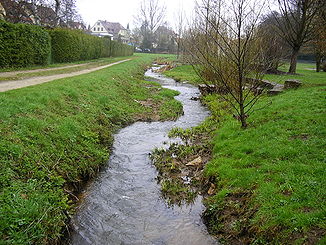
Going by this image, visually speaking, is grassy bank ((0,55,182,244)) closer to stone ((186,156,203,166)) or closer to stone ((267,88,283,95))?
stone ((186,156,203,166))

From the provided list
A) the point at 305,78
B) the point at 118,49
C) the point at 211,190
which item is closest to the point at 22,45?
the point at 211,190

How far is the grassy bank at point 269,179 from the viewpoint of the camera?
3.59 metres

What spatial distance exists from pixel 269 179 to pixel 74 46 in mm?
20948

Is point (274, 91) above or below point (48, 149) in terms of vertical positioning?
above

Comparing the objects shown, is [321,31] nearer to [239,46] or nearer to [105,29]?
[239,46]

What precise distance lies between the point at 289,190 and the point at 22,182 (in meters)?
4.32

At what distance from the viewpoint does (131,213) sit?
4.75m

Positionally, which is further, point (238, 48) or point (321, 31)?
point (321, 31)

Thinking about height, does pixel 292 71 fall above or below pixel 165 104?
above

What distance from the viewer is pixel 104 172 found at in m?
6.21

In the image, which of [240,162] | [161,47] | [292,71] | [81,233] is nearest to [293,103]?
[240,162]

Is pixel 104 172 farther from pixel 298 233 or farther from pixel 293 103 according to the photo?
pixel 293 103

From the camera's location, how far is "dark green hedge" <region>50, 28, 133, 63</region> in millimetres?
19663

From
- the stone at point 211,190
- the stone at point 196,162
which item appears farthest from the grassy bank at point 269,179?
the stone at point 196,162
